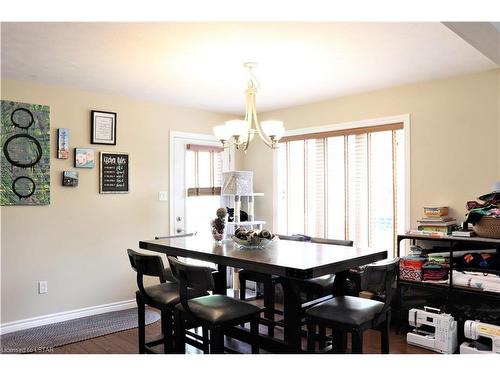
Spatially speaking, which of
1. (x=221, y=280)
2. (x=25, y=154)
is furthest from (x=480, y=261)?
(x=25, y=154)

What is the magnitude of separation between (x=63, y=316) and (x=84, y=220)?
938 millimetres

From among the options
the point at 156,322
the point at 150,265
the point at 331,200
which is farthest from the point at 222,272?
the point at 331,200

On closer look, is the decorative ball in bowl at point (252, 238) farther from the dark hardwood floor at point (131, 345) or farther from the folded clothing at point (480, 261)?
the folded clothing at point (480, 261)

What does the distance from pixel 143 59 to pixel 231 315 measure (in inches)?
76.3

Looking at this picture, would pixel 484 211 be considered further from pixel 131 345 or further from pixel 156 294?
pixel 131 345

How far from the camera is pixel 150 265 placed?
2.81 meters

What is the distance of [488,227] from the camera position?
10.3ft

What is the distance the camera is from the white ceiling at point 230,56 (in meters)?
2.53

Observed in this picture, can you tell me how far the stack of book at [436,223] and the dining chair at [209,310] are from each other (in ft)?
5.81

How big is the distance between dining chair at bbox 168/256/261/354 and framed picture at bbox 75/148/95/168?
207 centimetres

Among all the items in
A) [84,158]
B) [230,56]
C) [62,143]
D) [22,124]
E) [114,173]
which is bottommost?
[114,173]

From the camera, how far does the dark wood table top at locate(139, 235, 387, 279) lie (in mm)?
2249

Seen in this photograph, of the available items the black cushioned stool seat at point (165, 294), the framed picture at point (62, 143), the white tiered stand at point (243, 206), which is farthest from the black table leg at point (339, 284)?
the framed picture at point (62, 143)
